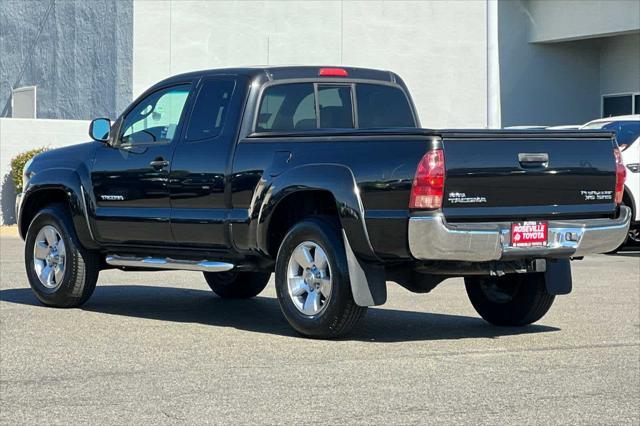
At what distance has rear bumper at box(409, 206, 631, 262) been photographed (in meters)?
9.62

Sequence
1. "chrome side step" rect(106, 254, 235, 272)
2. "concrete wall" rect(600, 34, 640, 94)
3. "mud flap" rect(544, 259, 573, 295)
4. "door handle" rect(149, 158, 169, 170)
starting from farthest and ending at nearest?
1. "concrete wall" rect(600, 34, 640, 94)
2. "door handle" rect(149, 158, 169, 170)
3. "chrome side step" rect(106, 254, 235, 272)
4. "mud flap" rect(544, 259, 573, 295)

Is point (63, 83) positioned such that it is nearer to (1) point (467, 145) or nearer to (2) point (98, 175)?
(2) point (98, 175)

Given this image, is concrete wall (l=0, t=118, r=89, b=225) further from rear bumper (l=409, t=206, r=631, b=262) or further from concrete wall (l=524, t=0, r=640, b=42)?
rear bumper (l=409, t=206, r=631, b=262)

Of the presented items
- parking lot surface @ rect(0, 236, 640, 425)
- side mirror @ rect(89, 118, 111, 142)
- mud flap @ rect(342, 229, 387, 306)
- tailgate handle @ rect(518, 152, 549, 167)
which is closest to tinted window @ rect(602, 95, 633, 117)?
parking lot surface @ rect(0, 236, 640, 425)

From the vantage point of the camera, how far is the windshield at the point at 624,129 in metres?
19.2

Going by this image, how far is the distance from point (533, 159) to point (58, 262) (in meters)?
4.63

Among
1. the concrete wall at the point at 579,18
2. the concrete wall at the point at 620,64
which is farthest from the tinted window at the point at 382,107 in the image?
the concrete wall at the point at 620,64

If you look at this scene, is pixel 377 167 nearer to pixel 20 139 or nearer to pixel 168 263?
pixel 168 263

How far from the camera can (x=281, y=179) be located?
34.5 feet

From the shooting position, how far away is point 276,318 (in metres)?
11.9

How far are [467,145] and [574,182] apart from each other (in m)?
1.06

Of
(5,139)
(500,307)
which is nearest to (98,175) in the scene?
(500,307)

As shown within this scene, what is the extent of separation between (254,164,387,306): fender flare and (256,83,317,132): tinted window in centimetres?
93

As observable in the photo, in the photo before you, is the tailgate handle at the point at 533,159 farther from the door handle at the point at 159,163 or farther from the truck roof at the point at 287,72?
the door handle at the point at 159,163
